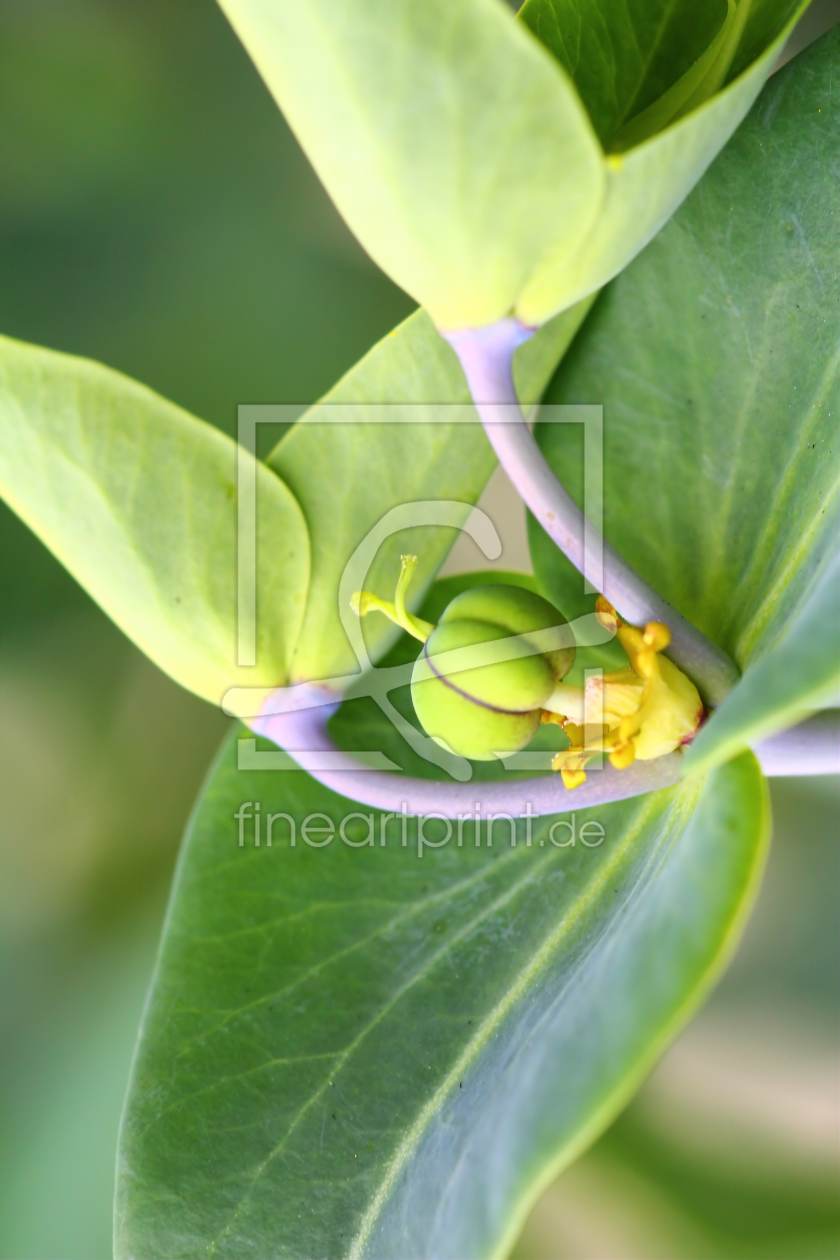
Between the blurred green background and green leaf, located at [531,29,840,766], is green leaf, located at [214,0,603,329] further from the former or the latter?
the blurred green background

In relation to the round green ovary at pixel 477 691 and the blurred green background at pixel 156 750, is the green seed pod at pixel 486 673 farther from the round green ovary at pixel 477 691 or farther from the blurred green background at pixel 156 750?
the blurred green background at pixel 156 750

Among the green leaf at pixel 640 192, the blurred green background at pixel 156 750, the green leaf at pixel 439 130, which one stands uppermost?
the green leaf at pixel 439 130

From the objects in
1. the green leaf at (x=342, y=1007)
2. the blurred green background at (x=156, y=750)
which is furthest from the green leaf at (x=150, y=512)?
the blurred green background at (x=156, y=750)

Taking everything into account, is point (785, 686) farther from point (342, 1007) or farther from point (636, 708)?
point (342, 1007)

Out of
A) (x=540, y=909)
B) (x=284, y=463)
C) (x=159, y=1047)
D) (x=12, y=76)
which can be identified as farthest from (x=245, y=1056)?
(x=12, y=76)

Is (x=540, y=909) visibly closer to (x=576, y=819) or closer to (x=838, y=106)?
(x=576, y=819)

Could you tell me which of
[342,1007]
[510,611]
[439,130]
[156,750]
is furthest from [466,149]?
[156,750]
